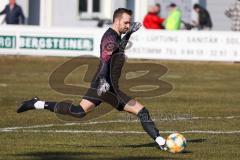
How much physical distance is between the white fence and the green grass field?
418 centimetres

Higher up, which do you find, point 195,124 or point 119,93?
point 119,93

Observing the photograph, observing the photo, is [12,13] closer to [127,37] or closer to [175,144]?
[127,37]

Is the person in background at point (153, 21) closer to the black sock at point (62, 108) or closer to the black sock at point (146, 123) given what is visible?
the black sock at point (62, 108)

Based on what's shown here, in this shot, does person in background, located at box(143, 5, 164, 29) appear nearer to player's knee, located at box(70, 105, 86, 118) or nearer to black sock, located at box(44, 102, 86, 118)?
black sock, located at box(44, 102, 86, 118)

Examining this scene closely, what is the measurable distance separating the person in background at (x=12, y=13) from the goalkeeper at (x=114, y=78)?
879 inches

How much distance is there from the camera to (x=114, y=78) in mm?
13523

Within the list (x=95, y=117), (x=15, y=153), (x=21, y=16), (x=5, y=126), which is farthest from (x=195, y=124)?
(x=21, y=16)

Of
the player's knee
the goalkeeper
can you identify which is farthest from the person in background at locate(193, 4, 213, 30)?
the player's knee

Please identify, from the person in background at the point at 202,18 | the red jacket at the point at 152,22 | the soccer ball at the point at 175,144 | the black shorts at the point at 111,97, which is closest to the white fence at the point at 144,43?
the red jacket at the point at 152,22

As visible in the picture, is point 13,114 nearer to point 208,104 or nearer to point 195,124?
point 195,124

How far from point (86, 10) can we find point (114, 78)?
96.2 ft

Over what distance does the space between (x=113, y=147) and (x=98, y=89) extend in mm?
895

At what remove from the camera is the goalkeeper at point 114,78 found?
43.7 ft

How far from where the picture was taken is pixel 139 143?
47.1ft
